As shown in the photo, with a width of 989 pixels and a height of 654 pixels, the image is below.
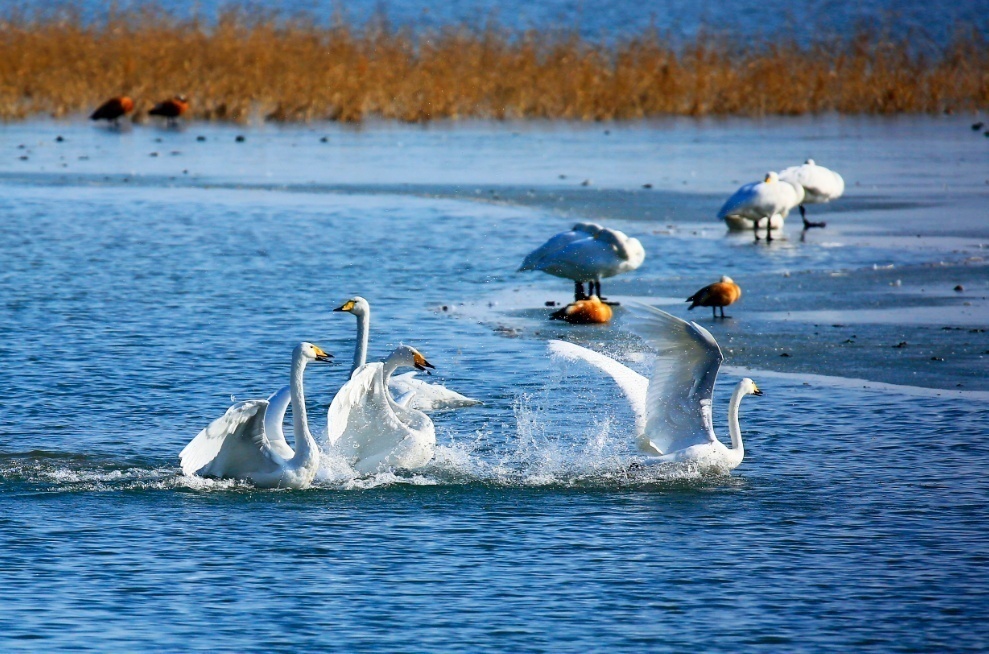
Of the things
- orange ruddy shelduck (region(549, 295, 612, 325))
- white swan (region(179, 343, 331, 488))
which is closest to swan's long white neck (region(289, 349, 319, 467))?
white swan (region(179, 343, 331, 488))

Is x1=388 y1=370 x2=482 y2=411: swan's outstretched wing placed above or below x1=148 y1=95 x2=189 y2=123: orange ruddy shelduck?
below

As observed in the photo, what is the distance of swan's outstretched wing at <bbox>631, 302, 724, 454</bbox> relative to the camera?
7.41 m

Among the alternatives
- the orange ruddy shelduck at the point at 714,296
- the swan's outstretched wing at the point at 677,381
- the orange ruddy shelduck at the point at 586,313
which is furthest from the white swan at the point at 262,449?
the orange ruddy shelduck at the point at 714,296

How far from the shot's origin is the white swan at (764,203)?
1525 centimetres

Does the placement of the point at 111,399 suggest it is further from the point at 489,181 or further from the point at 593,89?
the point at 593,89

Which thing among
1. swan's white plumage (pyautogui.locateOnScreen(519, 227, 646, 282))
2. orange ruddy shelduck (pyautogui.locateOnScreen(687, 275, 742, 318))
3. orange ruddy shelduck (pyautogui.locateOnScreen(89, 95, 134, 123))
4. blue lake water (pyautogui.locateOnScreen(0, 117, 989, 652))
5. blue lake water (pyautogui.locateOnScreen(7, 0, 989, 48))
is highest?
blue lake water (pyautogui.locateOnScreen(7, 0, 989, 48))

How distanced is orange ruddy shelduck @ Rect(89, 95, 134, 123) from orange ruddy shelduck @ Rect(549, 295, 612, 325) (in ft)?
56.7

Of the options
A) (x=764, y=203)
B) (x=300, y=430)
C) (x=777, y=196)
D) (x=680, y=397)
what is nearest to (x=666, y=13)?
(x=777, y=196)

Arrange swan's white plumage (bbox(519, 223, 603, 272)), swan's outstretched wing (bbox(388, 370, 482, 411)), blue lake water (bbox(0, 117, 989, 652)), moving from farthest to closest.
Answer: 1. swan's white plumage (bbox(519, 223, 603, 272))
2. swan's outstretched wing (bbox(388, 370, 482, 411))
3. blue lake water (bbox(0, 117, 989, 652))

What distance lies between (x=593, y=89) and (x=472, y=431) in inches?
786

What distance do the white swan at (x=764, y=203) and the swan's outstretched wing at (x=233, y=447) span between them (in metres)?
8.91

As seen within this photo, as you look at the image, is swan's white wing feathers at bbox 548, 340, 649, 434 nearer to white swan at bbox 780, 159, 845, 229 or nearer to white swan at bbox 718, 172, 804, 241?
white swan at bbox 718, 172, 804, 241

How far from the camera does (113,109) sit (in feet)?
87.5

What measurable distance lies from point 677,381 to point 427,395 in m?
1.50
